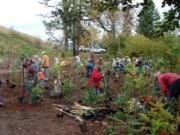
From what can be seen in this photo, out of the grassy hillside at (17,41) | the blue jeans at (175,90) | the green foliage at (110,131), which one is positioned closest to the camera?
the blue jeans at (175,90)

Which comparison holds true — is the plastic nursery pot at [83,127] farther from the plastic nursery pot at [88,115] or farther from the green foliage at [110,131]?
the plastic nursery pot at [88,115]

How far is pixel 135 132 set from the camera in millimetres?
10289

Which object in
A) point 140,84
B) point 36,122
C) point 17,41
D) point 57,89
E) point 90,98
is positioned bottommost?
point 36,122

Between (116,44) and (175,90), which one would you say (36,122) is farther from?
(116,44)

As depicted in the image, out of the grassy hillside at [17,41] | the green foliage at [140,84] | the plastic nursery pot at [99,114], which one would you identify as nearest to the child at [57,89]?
the green foliage at [140,84]

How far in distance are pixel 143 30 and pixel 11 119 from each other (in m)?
44.7

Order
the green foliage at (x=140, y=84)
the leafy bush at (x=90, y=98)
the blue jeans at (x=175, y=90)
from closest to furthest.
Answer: the blue jeans at (x=175, y=90) → the leafy bush at (x=90, y=98) → the green foliage at (x=140, y=84)

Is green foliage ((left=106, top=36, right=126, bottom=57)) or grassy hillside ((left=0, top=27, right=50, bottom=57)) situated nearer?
green foliage ((left=106, top=36, right=126, bottom=57))

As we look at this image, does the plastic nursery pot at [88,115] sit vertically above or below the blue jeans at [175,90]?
below

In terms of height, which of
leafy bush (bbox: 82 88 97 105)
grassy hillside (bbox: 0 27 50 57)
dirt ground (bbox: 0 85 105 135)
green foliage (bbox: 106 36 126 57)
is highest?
grassy hillside (bbox: 0 27 50 57)

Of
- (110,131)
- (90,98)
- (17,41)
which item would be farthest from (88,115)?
(17,41)

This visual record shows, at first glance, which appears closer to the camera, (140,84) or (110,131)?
(110,131)

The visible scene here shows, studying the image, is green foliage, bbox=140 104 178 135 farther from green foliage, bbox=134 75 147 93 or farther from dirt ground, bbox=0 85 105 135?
green foliage, bbox=134 75 147 93

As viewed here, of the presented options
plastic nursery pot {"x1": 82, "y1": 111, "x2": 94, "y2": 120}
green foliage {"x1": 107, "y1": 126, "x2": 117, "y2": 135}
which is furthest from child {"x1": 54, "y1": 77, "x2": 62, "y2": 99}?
green foliage {"x1": 107, "y1": 126, "x2": 117, "y2": 135}
